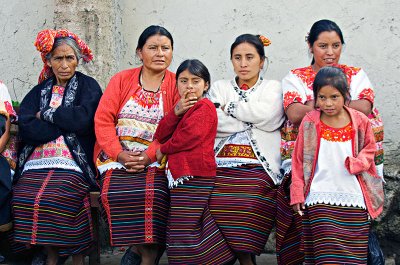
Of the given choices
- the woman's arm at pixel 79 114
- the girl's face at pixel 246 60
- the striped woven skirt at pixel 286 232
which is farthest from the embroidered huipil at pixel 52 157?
the striped woven skirt at pixel 286 232

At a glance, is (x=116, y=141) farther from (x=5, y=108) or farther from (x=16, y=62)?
(x=16, y=62)

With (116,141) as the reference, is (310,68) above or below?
above

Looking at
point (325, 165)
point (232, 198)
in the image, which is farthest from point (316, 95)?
point (232, 198)

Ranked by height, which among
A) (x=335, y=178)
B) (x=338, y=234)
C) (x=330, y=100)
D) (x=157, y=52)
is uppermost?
(x=157, y=52)

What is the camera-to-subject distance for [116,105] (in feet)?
18.1

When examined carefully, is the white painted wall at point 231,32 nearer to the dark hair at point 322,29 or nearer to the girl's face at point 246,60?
the dark hair at point 322,29

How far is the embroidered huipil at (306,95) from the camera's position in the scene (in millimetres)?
5188

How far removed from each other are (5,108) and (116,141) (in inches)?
38.4

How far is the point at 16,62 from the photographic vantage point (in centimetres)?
679

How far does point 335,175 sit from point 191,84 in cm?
115

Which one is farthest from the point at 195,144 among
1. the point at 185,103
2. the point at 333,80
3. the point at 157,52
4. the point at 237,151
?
the point at 333,80

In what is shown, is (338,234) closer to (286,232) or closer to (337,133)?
(286,232)

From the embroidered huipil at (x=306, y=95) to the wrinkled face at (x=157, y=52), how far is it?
2.95ft

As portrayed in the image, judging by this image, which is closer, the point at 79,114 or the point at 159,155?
the point at 159,155
